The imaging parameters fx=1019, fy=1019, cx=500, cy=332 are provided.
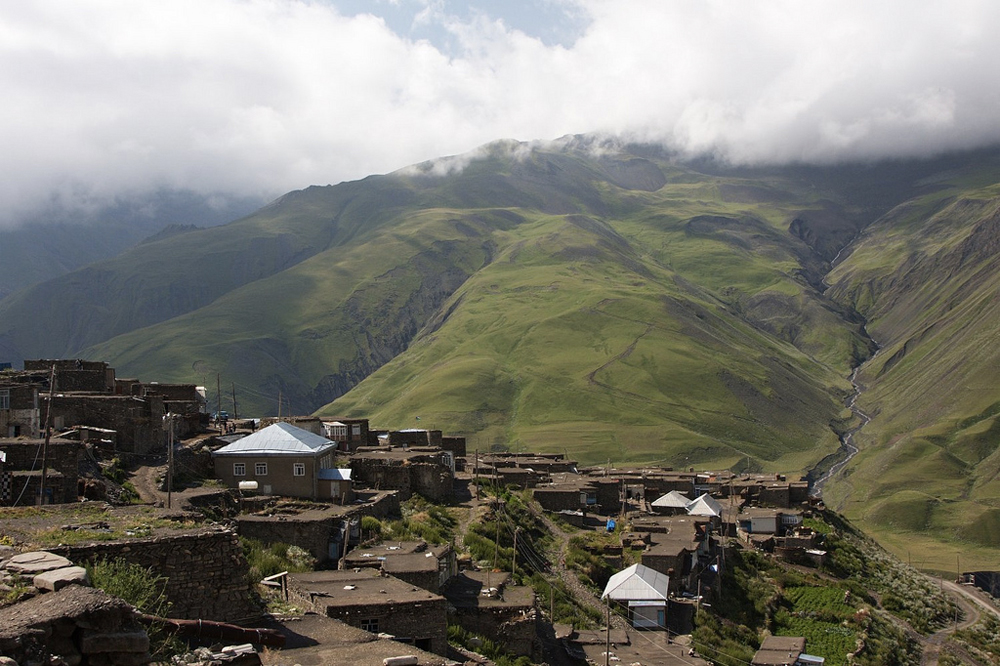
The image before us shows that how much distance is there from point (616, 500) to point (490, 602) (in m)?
30.8

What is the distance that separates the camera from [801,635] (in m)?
44.2

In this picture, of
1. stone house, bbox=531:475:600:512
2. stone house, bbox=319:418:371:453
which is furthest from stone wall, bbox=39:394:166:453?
stone house, bbox=531:475:600:512

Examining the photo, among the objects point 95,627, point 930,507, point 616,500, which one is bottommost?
point 930,507

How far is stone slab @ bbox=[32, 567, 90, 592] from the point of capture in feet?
33.6

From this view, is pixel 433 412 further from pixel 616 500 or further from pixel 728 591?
pixel 728 591

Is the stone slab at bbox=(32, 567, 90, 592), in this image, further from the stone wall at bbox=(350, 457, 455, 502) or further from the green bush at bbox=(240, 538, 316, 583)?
the stone wall at bbox=(350, 457, 455, 502)

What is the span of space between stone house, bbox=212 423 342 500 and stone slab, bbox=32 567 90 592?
2545 cm

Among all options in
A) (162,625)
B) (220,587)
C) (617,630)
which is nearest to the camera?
(162,625)

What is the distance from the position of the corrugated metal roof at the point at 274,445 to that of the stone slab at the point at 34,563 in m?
24.8

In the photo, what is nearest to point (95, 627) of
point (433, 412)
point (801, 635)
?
point (801, 635)

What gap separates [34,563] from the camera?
11.2 meters

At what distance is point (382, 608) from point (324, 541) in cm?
859

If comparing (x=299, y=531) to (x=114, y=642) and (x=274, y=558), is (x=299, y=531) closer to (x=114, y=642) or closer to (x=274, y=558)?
(x=274, y=558)

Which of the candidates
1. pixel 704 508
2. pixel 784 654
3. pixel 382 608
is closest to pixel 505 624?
pixel 382 608
